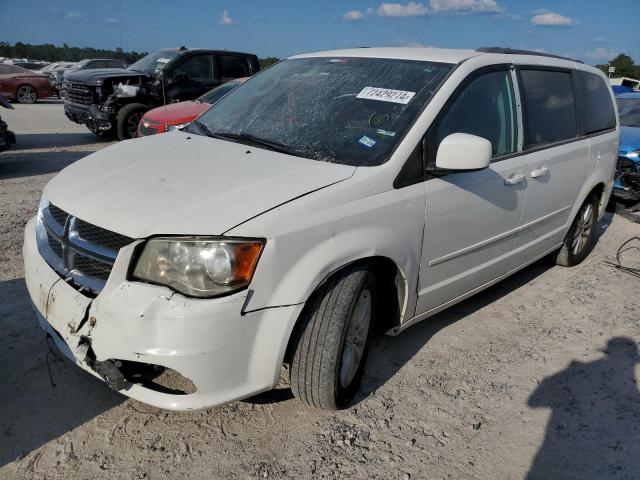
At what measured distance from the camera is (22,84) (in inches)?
746

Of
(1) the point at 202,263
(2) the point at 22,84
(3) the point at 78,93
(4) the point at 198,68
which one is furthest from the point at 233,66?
(2) the point at 22,84

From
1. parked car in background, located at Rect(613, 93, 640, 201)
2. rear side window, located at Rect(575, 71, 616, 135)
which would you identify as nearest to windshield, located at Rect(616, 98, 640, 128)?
parked car in background, located at Rect(613, 93, 640, 201)

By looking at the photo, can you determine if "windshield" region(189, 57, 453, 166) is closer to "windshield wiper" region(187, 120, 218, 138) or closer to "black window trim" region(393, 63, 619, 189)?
"windshield wiper" region(187, 120, 218, 138)

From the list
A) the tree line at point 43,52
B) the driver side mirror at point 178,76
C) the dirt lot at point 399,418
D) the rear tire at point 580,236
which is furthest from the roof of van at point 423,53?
the tree line at point 43,52

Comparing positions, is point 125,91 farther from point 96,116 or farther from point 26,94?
point 26,94

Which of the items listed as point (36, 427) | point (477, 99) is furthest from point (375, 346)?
point (36, 427)

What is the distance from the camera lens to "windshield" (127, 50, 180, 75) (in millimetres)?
11164

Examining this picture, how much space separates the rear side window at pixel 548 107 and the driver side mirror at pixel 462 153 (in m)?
1.03

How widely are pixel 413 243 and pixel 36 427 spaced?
6.55ft

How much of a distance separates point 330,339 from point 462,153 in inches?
44.5

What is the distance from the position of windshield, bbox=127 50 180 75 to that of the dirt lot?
8.19 m

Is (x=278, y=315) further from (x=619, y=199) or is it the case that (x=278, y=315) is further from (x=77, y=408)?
(x=619, y=199)

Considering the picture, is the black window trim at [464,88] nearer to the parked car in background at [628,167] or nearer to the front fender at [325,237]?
the front fender at [325,237]

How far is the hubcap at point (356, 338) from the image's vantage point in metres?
2.70
